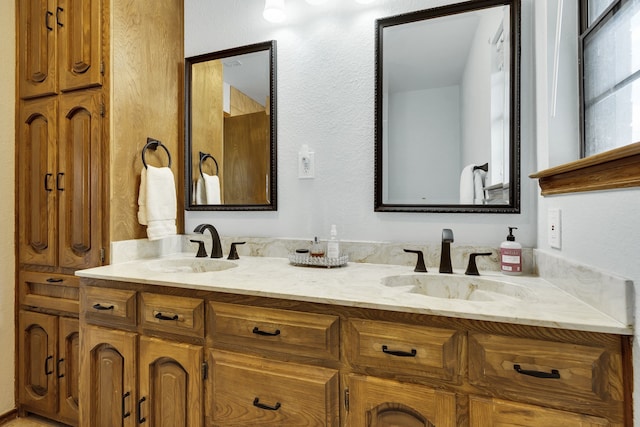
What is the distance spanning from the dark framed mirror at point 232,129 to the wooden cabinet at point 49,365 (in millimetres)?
873

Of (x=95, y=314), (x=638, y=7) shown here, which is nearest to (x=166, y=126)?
(x=95, y=314)

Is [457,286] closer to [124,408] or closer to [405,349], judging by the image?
[405,349]

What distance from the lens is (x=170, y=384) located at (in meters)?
1.27

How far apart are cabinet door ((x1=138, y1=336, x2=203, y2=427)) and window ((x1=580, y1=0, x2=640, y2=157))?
1478 millimetres

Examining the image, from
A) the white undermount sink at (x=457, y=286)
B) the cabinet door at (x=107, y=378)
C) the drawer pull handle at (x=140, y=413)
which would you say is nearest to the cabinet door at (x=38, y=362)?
the cabinet door at (x=107, y=378)

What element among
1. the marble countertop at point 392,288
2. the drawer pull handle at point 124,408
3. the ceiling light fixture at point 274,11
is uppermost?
the ceiling light fixture at point 274,11

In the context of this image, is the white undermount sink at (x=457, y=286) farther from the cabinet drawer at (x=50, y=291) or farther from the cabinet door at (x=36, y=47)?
the cabinet door at (x=36, y=47)

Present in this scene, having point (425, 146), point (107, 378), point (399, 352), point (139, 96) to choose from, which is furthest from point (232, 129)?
point (399, 352)

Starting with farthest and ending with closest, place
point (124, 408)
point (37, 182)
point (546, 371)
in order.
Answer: point (37, 182), point (124, 408), point (546, 371)

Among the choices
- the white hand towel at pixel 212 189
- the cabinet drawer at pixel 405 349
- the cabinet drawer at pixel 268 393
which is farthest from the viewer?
the white hand towel at pixel 212 189

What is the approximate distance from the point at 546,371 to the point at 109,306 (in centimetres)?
150

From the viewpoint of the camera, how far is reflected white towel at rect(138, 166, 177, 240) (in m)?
1.72

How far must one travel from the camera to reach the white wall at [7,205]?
178 centimetres

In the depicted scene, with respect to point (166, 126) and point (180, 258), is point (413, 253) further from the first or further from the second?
point (166, 126)
